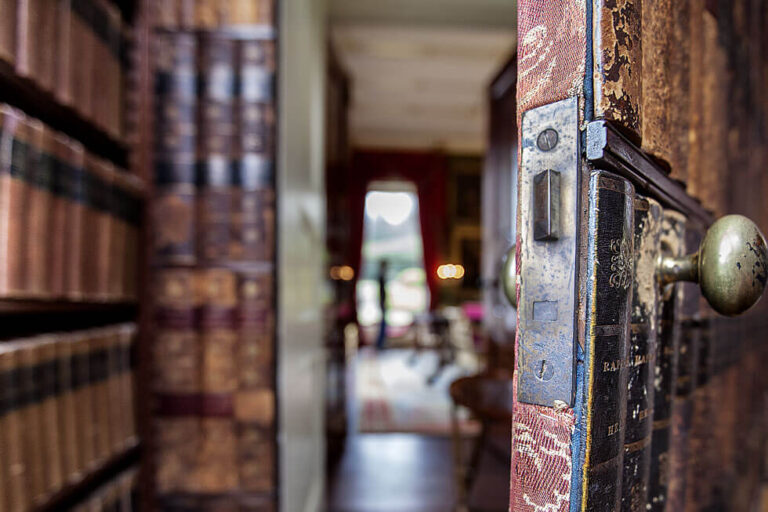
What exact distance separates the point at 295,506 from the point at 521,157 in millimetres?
1577

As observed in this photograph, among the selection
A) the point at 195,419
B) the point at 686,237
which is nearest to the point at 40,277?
the point at 195,419

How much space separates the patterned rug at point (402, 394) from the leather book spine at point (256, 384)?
213cm

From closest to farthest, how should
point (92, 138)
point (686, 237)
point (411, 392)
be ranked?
point (686, 237)
point (92, 138)
point (411, 392)

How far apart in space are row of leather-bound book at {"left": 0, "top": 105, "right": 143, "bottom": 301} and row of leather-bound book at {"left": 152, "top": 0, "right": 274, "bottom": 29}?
52 centimetres

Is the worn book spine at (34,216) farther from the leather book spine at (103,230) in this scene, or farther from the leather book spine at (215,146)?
the leather book spine at (215,146)

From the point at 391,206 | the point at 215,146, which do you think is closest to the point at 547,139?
the point at 215,146

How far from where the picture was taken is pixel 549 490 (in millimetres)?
309

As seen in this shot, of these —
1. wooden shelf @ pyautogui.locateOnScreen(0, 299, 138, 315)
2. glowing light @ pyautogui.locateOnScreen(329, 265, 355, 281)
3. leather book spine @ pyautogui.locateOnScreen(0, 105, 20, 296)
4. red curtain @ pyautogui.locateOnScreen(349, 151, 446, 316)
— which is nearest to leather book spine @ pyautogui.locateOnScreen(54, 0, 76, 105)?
leather book spine @ pyautogui.locateOnScreen(0, 105, 20, 296)

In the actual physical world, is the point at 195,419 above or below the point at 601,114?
below

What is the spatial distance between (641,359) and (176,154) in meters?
1.42

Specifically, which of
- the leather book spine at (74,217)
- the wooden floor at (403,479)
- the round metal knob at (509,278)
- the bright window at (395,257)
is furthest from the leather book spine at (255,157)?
the bright window at (395,257)

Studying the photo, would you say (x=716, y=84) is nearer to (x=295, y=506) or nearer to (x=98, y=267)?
(x=98, y=267)

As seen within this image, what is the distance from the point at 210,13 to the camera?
4.62 feet

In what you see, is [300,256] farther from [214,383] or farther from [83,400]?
[83,400]
